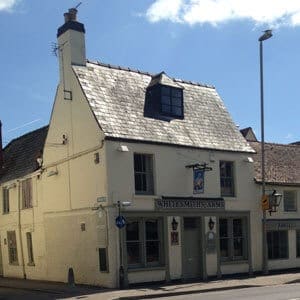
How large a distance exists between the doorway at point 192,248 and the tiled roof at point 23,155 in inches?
326

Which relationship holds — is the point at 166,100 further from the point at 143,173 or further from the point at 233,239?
the point at 233,239

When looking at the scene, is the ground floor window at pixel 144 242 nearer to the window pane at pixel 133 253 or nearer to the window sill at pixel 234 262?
the window pane at pixel 133 253

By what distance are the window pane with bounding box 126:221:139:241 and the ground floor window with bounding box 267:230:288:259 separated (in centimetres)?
759

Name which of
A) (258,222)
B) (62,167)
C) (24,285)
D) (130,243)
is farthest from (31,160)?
(258,222)

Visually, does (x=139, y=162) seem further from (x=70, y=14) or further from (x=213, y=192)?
(x=70, y=14)

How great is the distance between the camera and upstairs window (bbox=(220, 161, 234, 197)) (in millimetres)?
25578

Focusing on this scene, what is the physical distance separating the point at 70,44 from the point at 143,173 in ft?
20.2

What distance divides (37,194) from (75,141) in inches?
180

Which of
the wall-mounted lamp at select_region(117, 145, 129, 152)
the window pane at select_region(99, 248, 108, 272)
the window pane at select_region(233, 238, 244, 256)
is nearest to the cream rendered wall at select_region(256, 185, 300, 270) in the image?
the window pane at select_region(233, 238, 244, 256)

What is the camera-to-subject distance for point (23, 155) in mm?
30484

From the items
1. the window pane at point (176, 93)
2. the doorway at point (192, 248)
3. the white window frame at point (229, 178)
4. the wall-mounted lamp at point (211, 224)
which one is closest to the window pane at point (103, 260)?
the doorway at point (192, 248)

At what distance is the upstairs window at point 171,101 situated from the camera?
82.3ft

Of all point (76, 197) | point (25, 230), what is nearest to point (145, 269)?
point (76, 197)

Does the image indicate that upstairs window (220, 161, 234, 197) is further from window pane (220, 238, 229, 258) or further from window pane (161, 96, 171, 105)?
window pane (161, 96, 171, 105)
